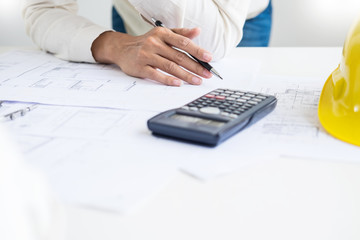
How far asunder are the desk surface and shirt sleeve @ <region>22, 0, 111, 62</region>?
21.6 inches

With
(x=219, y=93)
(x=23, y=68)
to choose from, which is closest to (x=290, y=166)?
(x=219, y=93)

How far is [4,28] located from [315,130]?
6.54ft

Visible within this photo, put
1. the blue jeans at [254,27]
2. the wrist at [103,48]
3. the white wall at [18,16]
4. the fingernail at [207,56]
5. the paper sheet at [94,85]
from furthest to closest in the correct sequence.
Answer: the white wall at [18,16] < the blue jeans at [254,27] < the wrist at [103,48] < the fingernail at [207,56] < the paper sheet at [94,85]

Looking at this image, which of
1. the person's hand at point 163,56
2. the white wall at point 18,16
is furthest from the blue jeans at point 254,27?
the white wall at point 18,16

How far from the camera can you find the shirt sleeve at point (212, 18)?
896 millimetres

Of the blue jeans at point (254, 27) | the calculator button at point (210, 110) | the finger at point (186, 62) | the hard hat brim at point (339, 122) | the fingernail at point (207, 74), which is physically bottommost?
the blue jeans at point (254, 27)

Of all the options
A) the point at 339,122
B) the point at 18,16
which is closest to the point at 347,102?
the point at 339,122

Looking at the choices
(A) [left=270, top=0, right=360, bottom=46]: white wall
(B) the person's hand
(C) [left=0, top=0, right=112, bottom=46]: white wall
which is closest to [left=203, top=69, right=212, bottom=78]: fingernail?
(B) the person's hand

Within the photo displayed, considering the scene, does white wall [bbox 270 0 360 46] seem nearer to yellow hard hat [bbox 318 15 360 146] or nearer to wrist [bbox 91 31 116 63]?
wrist [bbox 91 31 116 63]

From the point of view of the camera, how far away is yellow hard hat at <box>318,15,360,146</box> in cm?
53

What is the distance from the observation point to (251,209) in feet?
1.28

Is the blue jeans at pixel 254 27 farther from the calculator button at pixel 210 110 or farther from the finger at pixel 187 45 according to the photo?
the calculator button at pixel 210 110

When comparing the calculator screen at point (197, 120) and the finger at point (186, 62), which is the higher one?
the calculator screen at point (197, 120)

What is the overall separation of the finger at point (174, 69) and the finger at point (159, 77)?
0.02 meters
